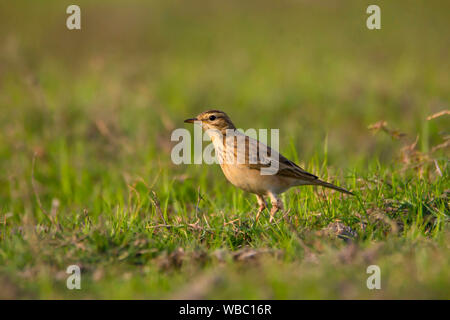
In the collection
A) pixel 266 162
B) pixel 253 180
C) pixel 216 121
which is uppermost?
pixel 216 121

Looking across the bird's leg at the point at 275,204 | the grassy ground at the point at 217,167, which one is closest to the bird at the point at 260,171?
the bird's leg at the point at 275,204

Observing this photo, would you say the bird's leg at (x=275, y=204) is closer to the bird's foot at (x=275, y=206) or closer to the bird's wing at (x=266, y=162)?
the bird's foot at (x=275, y=206)

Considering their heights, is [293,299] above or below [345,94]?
below

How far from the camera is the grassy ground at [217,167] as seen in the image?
451 cm

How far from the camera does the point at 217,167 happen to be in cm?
893

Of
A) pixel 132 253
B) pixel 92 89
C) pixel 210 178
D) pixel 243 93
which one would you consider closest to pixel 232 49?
pixel 243 93

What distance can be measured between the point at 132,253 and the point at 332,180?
2.56m

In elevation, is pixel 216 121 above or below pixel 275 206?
above

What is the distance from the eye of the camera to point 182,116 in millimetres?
11438
